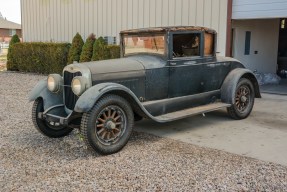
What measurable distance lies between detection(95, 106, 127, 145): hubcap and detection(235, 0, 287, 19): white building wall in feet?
19.3

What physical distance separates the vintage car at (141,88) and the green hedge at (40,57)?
834 cm

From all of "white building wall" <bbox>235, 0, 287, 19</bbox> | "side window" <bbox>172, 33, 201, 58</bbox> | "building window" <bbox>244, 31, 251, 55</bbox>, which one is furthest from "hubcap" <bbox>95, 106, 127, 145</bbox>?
"building window" <bbox>244, 31, 251, 55</bbox>

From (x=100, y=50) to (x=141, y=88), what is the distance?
7.42 m

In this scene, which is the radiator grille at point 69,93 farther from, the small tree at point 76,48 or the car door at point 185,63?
the small tree at point 76,48

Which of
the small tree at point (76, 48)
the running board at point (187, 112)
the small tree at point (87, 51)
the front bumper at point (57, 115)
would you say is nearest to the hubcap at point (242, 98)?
the running board at point (187, 112)

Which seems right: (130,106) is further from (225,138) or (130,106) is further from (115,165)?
(225,138)

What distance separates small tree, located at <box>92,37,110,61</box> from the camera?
12336 mm

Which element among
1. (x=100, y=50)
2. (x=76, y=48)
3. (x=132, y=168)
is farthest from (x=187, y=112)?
(x=76, y=48)

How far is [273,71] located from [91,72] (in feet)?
32.0

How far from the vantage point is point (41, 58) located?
14883 mm

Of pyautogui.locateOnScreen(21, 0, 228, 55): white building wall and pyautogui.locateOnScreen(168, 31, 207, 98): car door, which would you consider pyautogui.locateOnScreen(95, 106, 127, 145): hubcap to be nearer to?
pyautogui.locateOnScreen(168, 31, 207, 98): car door

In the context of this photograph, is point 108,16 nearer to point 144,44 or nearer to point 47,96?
point 144,44

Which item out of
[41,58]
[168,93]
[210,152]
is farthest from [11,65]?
[210,152]

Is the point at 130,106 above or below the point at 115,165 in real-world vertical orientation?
above
